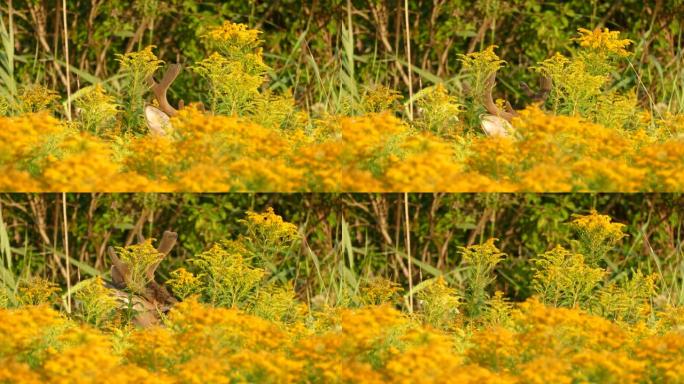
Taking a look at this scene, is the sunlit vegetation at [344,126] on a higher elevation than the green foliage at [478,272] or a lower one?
higher

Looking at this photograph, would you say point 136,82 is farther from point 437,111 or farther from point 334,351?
point 334,351

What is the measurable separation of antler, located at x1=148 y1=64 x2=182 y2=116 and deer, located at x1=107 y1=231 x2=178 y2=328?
49cm

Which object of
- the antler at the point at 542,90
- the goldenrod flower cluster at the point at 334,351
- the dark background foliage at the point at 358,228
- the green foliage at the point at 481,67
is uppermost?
the green foliage at the point at 481,67

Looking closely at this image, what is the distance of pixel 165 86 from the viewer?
215 inches

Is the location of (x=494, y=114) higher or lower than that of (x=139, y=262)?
higher

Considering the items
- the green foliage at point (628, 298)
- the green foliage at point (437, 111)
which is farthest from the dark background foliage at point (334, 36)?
the green foliage at point (628, 298)

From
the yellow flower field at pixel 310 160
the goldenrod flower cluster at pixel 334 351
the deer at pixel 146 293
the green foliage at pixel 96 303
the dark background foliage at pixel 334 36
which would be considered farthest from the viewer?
the dark background foliage at pixel 334 36

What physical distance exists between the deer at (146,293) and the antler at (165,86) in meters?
0.49

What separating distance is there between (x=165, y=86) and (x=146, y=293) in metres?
0.82

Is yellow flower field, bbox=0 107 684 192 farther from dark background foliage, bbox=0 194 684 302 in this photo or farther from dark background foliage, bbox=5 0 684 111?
dark background foliage, bbox=5 0 684 111

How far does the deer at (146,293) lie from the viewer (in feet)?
17.6

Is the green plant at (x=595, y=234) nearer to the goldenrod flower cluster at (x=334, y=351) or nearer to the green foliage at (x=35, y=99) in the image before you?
the goldenrod flower cluster at (x=334, y=351)

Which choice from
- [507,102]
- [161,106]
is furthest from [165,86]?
[507,102]

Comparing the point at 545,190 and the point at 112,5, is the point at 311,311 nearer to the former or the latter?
the point at 545,190
